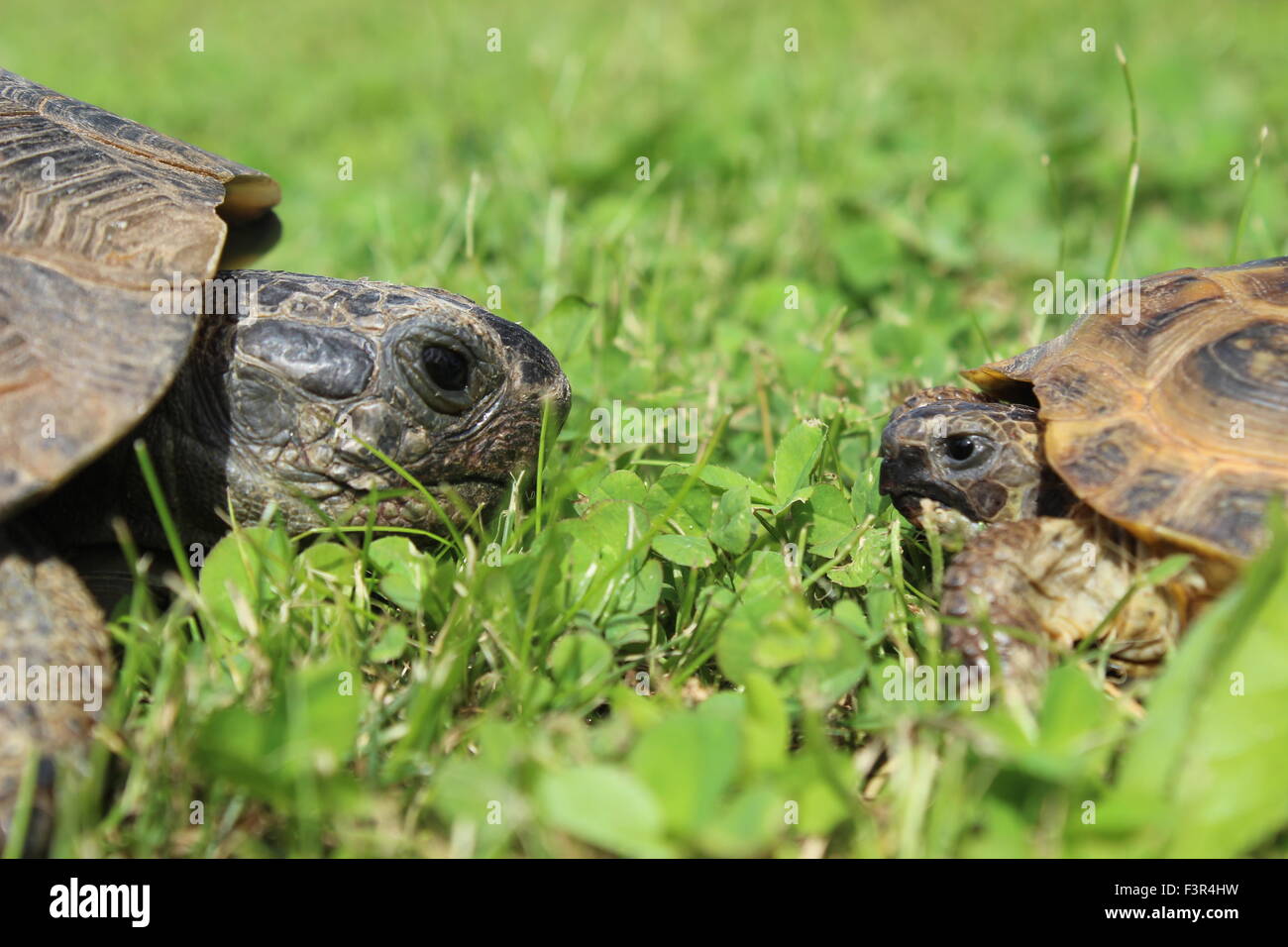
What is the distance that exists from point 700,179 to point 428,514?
142 inches

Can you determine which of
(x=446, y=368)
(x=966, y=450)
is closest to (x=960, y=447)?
(x=966, y=450)

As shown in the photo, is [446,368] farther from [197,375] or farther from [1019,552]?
[1019,552]

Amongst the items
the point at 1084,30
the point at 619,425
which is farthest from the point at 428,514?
the point at 1084,30

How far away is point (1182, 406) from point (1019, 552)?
1.56ft

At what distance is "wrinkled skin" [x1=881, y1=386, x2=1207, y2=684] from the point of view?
7.52 feet

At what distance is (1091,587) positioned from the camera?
96.9 inches

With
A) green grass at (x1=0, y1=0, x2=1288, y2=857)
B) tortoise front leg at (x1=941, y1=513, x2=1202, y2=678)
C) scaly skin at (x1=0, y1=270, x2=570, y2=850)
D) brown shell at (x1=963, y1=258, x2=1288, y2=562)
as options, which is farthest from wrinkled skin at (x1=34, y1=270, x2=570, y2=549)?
brown shell at (x1=963, y1=258, x2=1288, y2=562)

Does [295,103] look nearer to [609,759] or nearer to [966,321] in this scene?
[966,321]

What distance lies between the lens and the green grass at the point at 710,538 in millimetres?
1827

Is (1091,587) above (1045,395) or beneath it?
beneath

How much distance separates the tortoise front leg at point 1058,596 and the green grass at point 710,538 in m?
0.16

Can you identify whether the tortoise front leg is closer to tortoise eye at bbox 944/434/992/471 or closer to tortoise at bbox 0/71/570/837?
tortoise eye at bbox 944/434/992/471

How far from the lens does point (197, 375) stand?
2.70 meters
